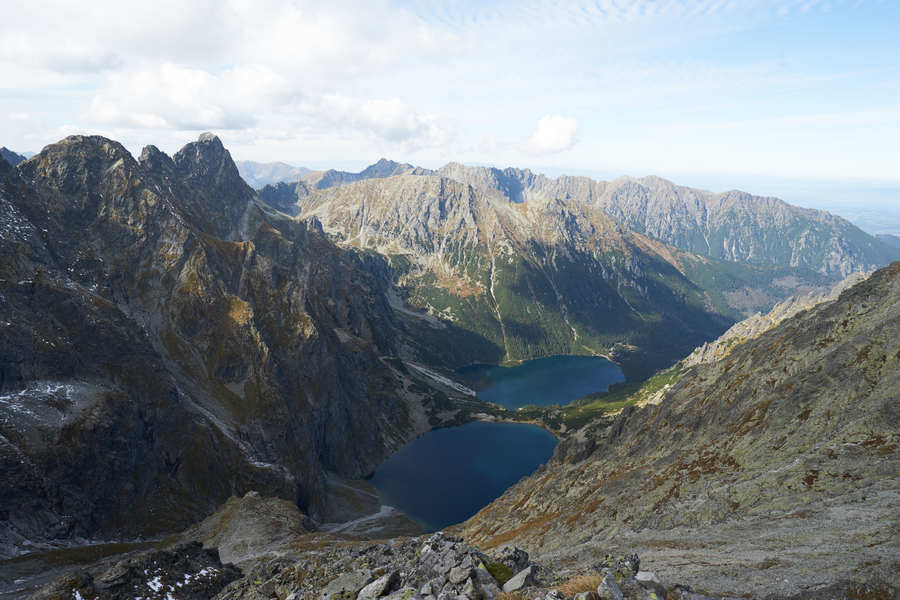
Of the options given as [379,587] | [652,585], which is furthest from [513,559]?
[652,585]

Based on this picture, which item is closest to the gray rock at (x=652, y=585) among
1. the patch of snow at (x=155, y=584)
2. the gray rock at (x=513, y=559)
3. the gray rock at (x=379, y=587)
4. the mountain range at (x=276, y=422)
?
the mountain range at (x=276, y=422)

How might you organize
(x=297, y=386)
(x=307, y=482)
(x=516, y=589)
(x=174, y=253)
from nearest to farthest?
1. (x=516, y=589)
2. (x=307, y=482)
3. (x=174, y=253)
4. (x=297, y=386)

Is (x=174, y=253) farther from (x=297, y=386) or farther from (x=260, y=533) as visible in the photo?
(x=260, y=533)

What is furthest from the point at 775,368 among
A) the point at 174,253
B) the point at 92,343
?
the point at 174,253

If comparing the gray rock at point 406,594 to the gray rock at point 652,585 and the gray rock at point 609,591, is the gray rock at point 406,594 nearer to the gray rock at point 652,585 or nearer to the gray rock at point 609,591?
the gray rock at point 609,591

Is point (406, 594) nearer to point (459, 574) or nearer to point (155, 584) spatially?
point (459, 574)

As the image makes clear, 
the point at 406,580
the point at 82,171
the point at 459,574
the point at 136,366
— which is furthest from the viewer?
the point at 82,171
